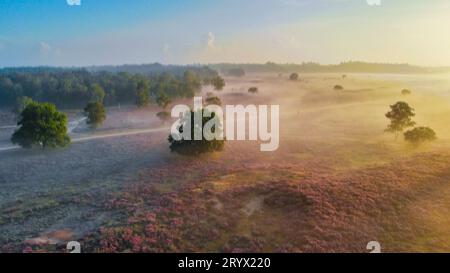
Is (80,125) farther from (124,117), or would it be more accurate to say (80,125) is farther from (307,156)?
(307,156)

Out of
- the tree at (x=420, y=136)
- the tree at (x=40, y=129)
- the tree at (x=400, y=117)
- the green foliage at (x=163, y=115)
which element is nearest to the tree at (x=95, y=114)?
the green foliage at (x=163, y=115)

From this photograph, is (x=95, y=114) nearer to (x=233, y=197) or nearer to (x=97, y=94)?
(x=97, y=94)

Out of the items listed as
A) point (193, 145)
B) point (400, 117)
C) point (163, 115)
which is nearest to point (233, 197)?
point (193, 145)

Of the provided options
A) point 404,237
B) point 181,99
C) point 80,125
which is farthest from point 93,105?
point 404,237

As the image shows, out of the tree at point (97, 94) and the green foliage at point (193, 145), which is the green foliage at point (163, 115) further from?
the tree at point (97, 94)

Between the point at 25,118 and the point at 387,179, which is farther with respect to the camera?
the point at 25,118
